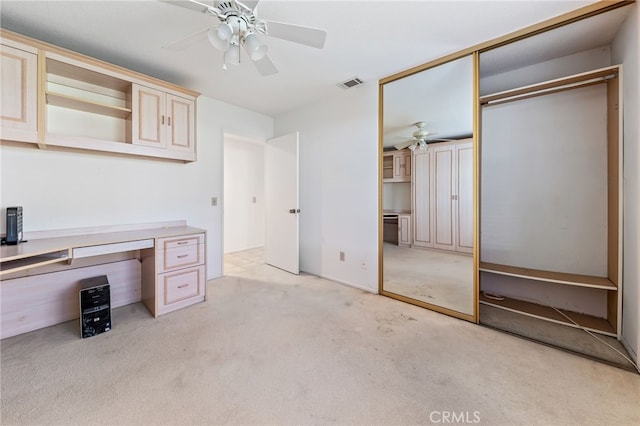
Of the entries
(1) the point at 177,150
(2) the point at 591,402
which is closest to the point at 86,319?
(1) the point at 177,150

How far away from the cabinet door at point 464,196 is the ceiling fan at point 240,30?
5.40 feet

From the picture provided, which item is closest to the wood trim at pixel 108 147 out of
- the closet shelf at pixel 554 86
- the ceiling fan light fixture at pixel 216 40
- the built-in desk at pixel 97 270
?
the built-in desk at pixel 97 270

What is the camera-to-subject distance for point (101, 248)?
6.61 feet

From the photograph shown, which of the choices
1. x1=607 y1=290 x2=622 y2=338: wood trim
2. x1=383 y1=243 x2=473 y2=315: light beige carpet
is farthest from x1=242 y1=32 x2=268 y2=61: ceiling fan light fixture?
x1=607 y1=290 x2=622 y2=338: wood trim

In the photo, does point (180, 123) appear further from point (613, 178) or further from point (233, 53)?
point (613, 178)

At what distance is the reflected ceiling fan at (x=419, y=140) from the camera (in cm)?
269

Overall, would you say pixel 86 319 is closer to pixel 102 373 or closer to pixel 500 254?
pixel 102 373

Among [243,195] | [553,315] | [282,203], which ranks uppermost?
[243,195]

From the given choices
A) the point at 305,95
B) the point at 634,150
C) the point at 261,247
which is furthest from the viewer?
the point at 261,247

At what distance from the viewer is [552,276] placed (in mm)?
2195

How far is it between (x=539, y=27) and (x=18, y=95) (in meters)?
3.96

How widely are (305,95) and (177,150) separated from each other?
1.72 metres

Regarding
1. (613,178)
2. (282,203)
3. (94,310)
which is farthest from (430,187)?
(94,310)

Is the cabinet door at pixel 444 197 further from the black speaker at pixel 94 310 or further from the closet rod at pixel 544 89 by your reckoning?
the black speaker at pixel 94 310
